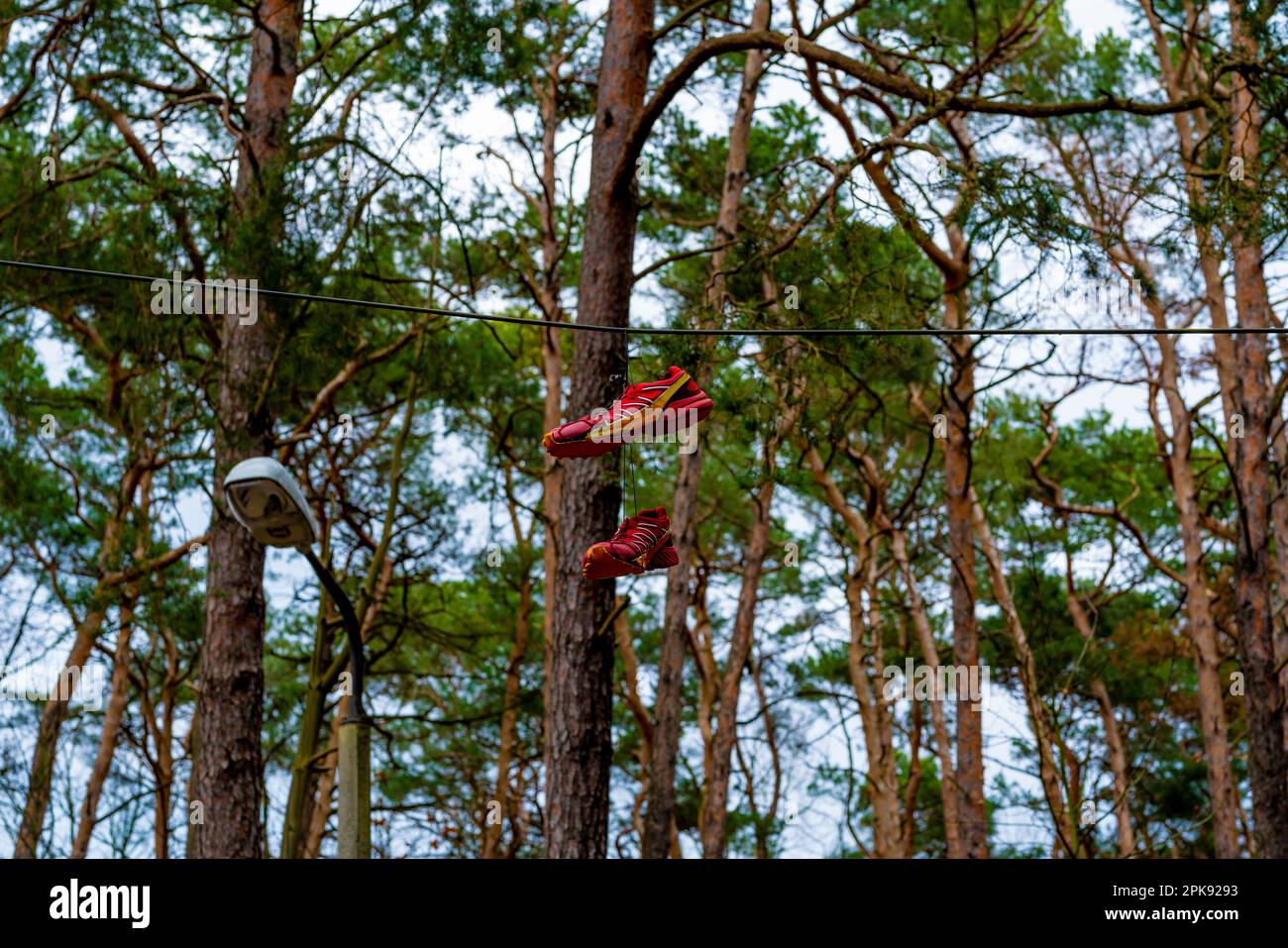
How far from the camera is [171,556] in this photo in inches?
397

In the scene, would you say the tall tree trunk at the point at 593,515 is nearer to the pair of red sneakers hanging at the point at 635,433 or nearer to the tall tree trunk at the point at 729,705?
the pair of red sneakers hanging at the point at 635,433

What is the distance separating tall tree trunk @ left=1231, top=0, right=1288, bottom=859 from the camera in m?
8.64

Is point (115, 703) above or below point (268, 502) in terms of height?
above

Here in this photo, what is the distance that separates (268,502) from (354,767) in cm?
94

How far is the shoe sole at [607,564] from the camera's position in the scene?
4.20m

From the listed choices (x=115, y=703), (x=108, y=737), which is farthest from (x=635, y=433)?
(x=108, y=737)

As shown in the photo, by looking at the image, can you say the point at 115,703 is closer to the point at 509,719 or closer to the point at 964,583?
the point at 509,719

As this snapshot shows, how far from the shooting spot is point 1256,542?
375 inches

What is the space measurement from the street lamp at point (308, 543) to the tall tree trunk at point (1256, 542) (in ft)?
16.8
